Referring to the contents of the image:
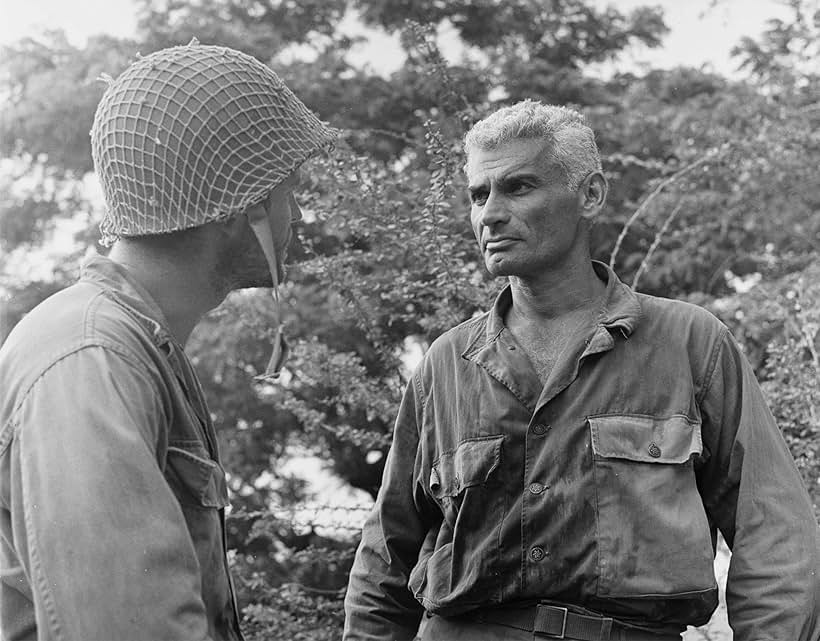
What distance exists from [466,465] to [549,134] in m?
0.85

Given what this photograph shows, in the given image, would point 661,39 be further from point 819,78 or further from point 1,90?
point 1,90

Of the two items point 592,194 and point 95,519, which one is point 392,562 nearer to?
point 592,194

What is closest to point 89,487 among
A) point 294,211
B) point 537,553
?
point 294,211

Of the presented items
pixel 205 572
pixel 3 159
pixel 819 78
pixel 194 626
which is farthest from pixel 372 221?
pixel 3 159

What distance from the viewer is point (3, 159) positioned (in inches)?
379

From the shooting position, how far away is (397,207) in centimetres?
464

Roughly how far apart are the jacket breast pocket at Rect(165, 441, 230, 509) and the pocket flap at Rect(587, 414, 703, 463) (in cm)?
103

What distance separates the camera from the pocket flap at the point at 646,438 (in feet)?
8.11

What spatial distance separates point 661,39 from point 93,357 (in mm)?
9459

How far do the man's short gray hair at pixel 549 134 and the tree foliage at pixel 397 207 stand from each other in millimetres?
1446

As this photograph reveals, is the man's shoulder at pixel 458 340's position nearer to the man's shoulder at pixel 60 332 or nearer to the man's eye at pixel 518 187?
the man's eye at pixel 518 187

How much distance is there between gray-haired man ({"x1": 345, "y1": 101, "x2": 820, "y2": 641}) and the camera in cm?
242

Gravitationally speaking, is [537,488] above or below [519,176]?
below

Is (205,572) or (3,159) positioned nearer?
(205,572)
